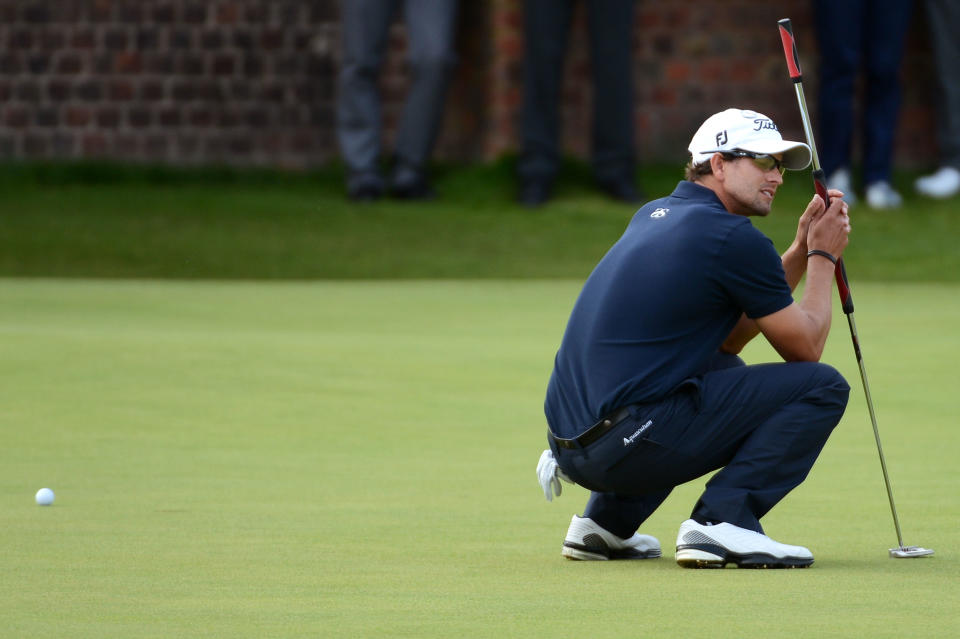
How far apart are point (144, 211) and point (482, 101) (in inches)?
154

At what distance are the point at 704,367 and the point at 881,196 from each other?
12589mm

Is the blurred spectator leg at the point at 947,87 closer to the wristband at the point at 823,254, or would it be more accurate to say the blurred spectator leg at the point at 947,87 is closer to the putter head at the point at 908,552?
the wristband at the point at 823,254

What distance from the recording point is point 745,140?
5.12 metres

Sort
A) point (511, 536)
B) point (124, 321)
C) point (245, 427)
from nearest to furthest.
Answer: point (511, 536) → point (245, 427) → point (124, 321)

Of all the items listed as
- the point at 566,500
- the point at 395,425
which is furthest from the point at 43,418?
the point at 566,500

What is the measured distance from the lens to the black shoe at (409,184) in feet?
57.7

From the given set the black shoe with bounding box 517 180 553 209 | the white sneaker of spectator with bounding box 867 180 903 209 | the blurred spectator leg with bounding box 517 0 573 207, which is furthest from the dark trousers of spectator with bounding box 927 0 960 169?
the black shoe with bounding box 517 180 553 209

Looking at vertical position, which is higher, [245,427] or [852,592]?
[852,592]

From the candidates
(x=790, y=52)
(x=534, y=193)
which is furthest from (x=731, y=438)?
(x=534, y=193)

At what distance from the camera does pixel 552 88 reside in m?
17.3

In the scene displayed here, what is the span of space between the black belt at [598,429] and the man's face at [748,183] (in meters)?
0.68

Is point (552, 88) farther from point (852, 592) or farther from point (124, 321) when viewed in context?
point (852, 592)

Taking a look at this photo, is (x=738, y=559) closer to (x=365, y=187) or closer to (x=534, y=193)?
(x=534, y=193)

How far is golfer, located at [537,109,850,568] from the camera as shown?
4.99 m
